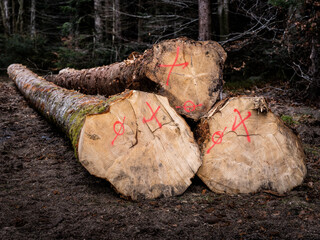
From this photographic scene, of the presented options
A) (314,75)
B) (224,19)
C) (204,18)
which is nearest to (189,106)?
(314,75)

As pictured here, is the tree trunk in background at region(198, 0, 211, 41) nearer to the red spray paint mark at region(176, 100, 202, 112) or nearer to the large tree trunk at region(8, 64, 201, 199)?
the red spray paint mark at region(176, 100, 202, 112)

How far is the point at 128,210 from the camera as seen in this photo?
7.25 feet

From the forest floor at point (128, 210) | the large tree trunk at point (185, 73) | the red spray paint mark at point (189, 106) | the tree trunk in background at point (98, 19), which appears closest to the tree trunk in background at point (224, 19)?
the tree trunk in background at point (98, 19)

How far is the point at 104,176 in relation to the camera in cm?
235

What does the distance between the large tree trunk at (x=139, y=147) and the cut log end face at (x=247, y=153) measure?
211mm

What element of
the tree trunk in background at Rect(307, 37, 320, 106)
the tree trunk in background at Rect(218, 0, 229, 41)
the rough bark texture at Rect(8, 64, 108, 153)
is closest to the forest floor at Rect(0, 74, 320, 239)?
the rough bark texture at Rect(8, 64, 108, 153)

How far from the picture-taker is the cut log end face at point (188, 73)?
2.79 meters

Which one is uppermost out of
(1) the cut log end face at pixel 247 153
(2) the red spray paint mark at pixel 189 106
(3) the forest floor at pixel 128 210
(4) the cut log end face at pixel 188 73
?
(4) the cut log end face at pixel 188 73

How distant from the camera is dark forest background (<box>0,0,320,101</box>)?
254 inches

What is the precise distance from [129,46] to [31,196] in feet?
25.9

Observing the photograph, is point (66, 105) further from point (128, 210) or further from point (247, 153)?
point (247, 153)

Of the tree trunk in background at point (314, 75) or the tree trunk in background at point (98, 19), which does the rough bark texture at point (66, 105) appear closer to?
the tree trunk in background at point (314, 75)

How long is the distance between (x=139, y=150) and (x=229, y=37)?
7865 mm

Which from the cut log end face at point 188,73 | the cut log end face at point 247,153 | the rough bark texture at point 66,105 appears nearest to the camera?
the cut log end face at point 247,153
